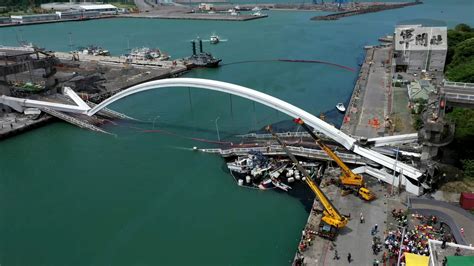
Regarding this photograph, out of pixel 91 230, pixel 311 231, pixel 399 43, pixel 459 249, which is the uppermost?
pixel 399 43

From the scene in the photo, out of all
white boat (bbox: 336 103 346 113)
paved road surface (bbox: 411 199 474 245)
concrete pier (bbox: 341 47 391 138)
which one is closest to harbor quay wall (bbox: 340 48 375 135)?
concrete pier (bbox: 341 47 391 138)

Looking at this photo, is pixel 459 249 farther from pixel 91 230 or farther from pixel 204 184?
pixel 91 230

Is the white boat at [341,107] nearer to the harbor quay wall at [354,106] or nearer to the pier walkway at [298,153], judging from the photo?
the harbor quay wall at [354,106]

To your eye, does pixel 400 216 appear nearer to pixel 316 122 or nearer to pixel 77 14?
pixel 316 122

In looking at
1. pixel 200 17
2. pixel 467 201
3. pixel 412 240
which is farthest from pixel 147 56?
pixel 200 17

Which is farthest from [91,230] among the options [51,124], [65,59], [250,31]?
[250,31]

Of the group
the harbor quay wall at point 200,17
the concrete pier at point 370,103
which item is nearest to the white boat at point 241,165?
the concrete pier at point 370,103
